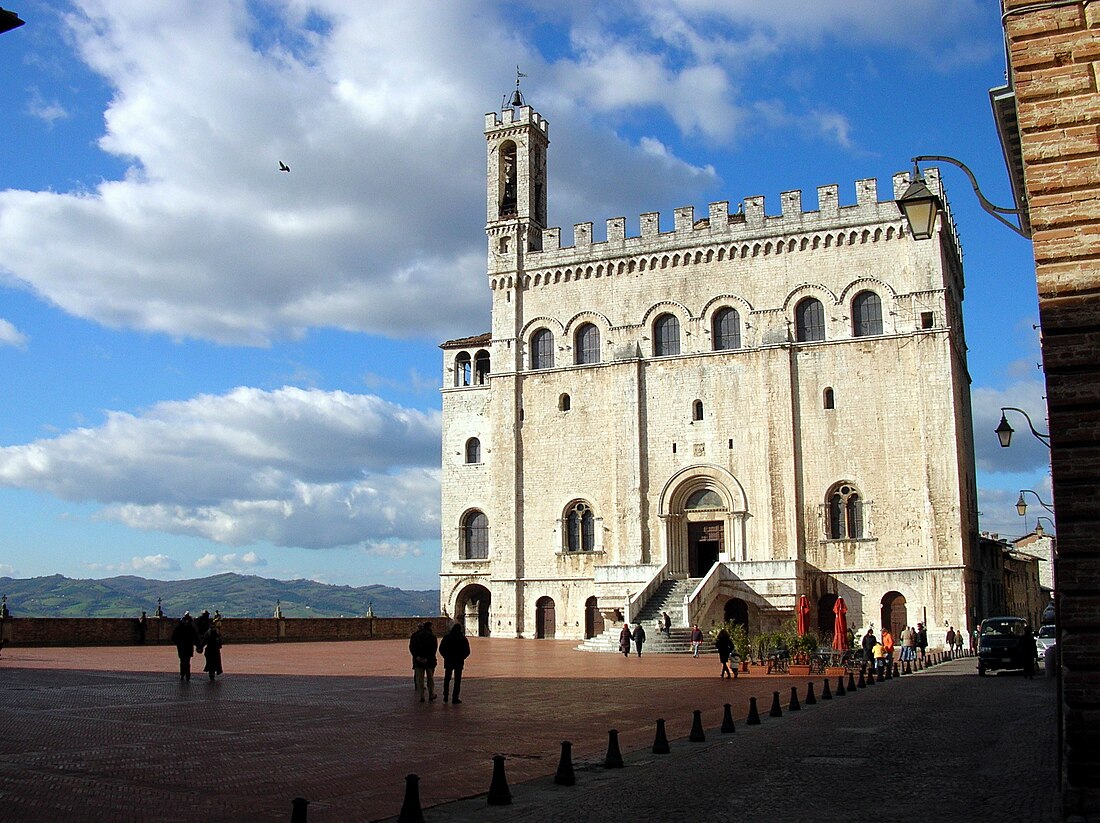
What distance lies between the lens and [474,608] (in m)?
50.5

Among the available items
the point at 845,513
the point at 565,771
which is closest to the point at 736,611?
the point at 845,513

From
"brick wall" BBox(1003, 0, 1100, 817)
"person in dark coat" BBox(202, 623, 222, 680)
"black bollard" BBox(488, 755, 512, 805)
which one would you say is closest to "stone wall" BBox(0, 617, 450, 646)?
"person in dark coat" BBox(202, 623, 222, 680)

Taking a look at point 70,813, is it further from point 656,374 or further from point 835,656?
point 656,374

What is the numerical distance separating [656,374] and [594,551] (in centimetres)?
791

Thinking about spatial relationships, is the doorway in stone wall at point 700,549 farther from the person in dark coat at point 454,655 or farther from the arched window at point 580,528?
the person in dark coat at point 454,655

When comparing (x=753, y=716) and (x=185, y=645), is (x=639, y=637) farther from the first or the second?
(x=753, y=716)

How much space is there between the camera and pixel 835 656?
28.9m

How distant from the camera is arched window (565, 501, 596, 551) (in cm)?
4628

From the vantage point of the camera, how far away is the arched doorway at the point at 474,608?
164 feet

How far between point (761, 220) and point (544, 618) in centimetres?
1929

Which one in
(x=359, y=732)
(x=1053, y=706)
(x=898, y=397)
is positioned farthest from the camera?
(x=898, y=397)

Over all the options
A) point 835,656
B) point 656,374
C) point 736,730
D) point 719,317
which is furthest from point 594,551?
point 736,730

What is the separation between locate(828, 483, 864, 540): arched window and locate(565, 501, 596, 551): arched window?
9.91 metres

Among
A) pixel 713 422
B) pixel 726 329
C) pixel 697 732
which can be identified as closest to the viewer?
pixel 697 732
